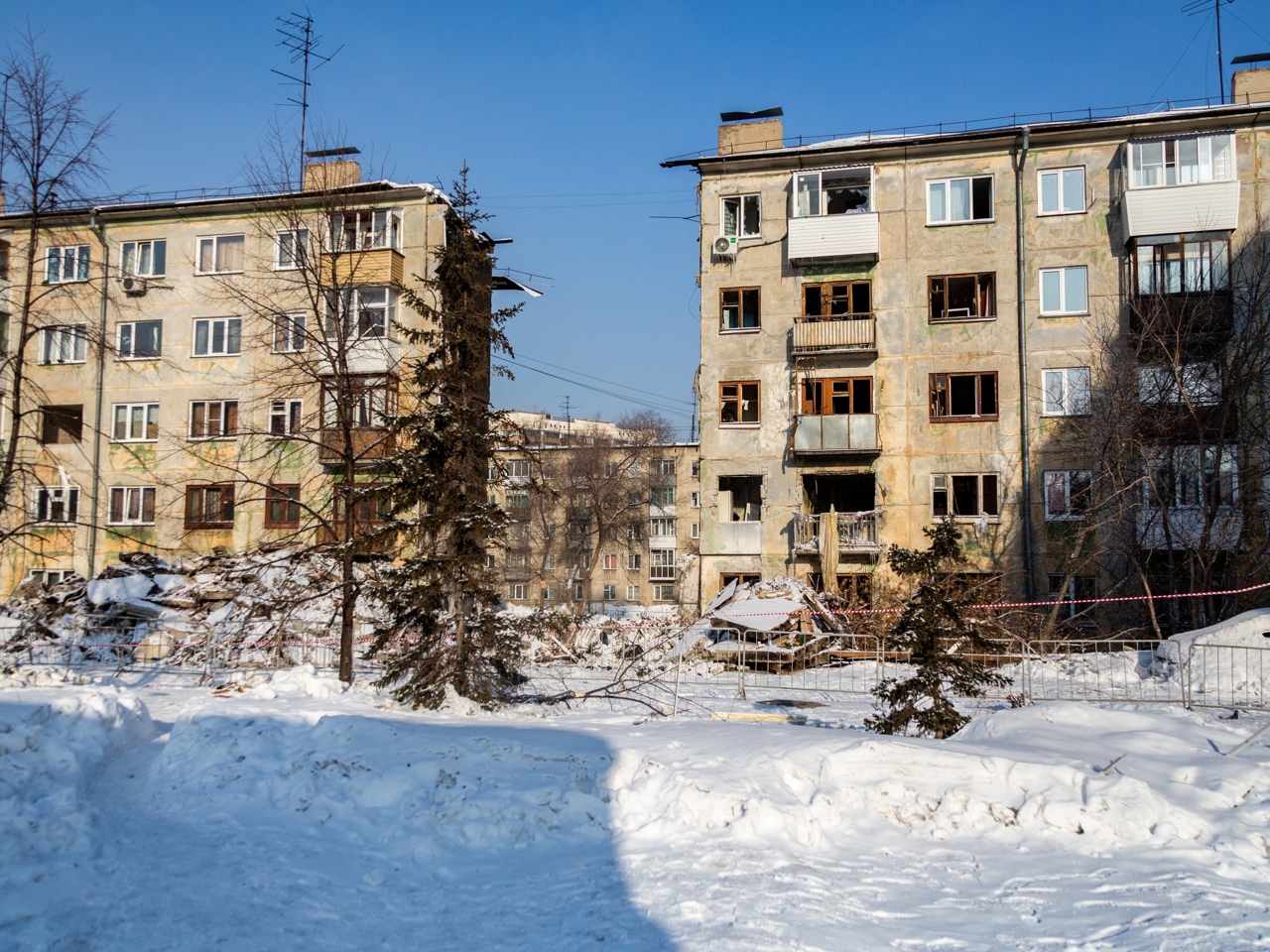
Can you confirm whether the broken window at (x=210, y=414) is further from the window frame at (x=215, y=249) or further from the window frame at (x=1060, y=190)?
the window frame at (x=1060, y=190)

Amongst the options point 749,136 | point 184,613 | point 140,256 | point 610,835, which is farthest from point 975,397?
point 140,256

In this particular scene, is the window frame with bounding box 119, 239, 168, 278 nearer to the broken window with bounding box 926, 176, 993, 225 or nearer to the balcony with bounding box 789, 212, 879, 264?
the balcony with bounding box 789, 212, 879, 264

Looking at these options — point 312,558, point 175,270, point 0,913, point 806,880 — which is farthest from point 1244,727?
point 175,270

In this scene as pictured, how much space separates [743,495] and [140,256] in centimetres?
2424

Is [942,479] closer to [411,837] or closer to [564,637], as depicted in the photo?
[564,637]

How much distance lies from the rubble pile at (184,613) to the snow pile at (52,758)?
8.26 metres

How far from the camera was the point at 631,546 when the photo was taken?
7188 centimetres

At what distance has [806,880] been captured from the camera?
295 inches

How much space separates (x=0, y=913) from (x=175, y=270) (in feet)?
111

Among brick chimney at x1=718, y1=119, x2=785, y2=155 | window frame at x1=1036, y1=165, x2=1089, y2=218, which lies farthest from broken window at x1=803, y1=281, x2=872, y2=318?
window frame at x1=1036, y1=165, x2=1089, y2=218

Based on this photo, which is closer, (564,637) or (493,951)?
(493,951)

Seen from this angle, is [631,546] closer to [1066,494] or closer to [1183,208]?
[1066,494]

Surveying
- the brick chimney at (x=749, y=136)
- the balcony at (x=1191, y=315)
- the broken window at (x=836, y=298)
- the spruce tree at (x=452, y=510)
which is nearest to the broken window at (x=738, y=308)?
the broken window at (x=836, y=298)

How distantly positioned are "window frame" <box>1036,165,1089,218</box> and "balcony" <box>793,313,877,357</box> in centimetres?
625
